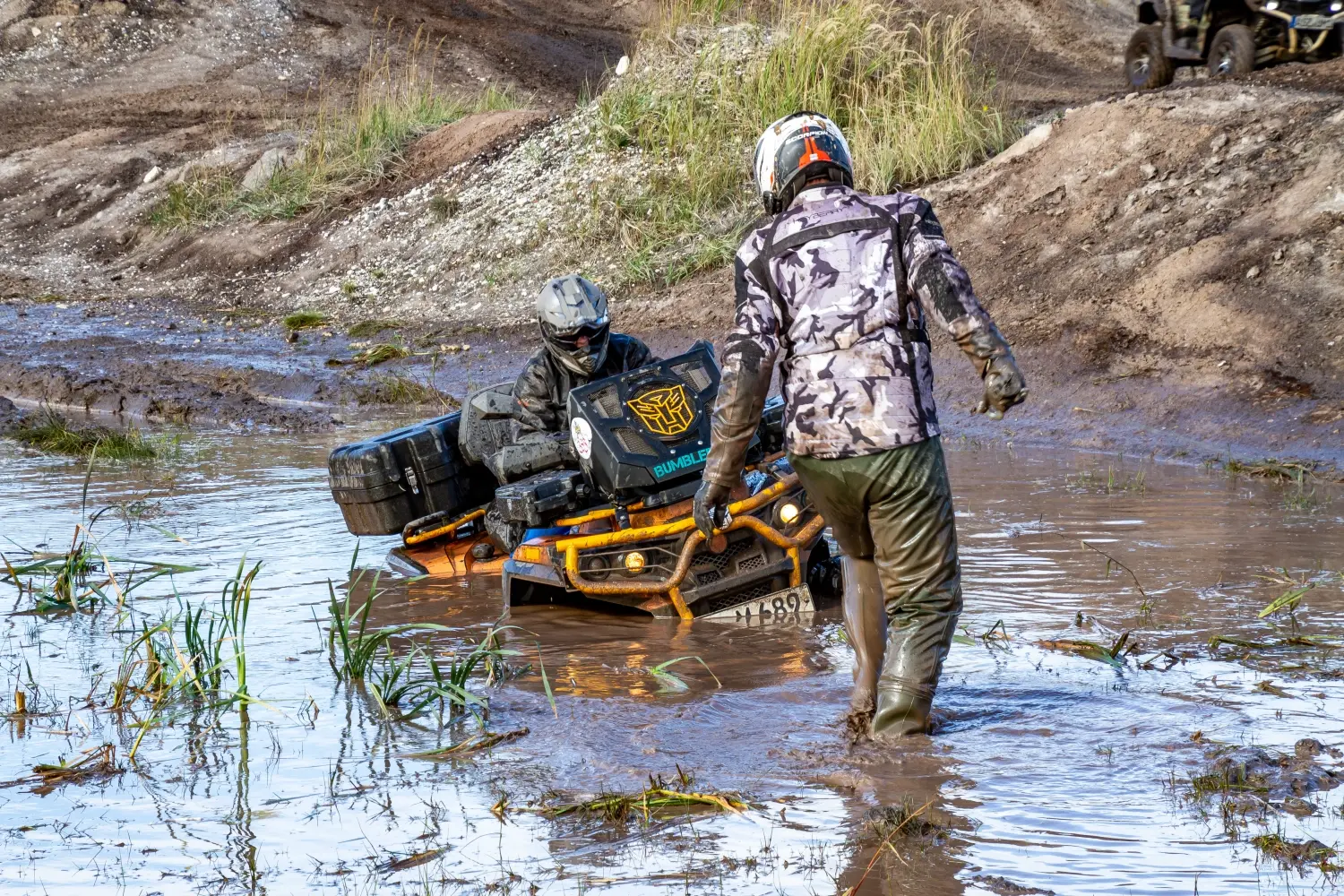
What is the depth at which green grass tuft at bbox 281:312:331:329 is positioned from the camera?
57.0ft

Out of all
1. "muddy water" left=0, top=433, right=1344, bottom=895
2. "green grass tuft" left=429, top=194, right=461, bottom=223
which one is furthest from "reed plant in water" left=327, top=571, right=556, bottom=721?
"green grass tuft" left=429, top=194, right=461, bottom=223

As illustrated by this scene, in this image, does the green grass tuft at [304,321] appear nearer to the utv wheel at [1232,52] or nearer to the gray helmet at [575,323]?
the utv wheel at [1232,52]

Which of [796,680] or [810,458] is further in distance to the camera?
[796,680]

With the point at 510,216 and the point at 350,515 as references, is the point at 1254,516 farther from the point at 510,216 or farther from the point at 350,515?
the point at 510,216

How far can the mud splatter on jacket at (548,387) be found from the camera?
7328 mm

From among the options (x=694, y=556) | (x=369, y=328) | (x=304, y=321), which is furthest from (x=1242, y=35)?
(x=694, y=556)

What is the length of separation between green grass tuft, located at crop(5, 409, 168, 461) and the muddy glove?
8.10 metres

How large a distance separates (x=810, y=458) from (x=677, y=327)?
941cm

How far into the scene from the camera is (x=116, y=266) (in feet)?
74.7

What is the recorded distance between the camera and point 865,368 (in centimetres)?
457

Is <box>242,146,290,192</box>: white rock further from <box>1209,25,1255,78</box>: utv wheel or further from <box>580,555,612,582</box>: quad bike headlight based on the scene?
<box>580,555,612,582</box>: quad bike headlight

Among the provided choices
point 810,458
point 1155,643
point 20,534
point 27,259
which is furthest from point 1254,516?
point 27,259

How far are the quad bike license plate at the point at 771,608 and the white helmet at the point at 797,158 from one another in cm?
209

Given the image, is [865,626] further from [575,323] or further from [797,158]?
[575,323]
